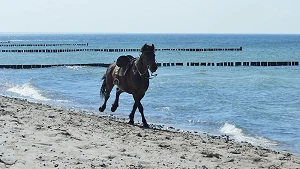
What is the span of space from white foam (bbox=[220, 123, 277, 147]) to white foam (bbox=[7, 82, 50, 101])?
9611mm

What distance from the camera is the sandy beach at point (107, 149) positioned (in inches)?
321

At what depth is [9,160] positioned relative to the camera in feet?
25.3

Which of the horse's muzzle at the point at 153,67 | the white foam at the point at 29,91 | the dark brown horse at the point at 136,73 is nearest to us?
the horse's muzzle at the point at 153,67

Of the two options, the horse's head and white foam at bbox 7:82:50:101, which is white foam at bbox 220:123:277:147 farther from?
white foam at bbox 7:82:50:101

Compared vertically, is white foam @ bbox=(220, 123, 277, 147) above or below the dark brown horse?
below

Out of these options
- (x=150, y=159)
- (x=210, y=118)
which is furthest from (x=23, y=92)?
(x=150, y=159)

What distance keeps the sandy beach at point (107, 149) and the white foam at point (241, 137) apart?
207 cm

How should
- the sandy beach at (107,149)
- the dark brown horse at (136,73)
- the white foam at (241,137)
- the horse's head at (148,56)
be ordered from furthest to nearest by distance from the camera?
the white foam at (241,137), the dark brown horse at (136,73), the horse's head at (148,56), the sandy beach at (107,149)

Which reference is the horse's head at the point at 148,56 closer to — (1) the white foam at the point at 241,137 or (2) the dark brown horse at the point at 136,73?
(2) the dark brown horse at the point at 136,73

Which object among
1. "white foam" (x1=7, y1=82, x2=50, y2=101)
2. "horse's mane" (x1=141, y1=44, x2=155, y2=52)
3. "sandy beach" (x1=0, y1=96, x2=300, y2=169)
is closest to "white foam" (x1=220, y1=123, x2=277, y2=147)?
"sandy beach" (x1=0, y1=96, x2=300, y2=169)

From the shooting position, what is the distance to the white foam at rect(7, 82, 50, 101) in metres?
23.9

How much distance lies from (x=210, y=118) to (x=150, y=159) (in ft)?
30.5

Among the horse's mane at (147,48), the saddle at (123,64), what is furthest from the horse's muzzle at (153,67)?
the saddle at (123,64)

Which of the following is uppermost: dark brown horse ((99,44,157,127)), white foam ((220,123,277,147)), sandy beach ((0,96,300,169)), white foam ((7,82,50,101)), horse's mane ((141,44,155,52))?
horse's mane ((141,44,155,52))
